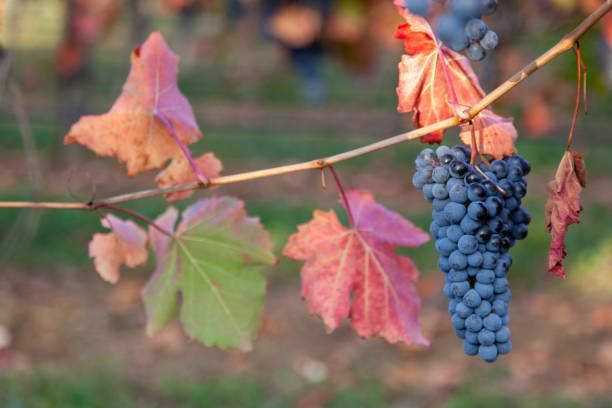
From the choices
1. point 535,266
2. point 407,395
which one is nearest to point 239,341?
point 407,395

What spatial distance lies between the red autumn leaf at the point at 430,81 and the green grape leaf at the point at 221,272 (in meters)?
0.31

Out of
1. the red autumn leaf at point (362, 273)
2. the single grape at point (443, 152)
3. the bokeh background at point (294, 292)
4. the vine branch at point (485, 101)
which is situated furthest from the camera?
the bokeh background at point (294, 292)

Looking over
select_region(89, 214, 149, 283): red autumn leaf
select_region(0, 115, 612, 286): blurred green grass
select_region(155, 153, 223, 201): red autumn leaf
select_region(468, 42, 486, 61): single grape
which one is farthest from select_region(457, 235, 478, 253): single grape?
select_region(0, 115, 612, 286): blurred green grass

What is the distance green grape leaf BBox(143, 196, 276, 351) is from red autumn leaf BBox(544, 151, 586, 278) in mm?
414

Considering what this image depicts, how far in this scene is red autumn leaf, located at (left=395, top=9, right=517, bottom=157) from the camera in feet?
2.81

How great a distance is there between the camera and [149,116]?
1.01 m

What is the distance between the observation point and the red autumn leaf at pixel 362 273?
0.95 meters

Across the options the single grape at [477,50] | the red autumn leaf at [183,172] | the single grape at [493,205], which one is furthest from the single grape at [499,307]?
the red autumn leaf at [183,172]

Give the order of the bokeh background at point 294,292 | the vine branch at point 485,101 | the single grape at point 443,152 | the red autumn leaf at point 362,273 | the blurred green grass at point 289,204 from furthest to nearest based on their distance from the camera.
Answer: the blurred green grass at point 289,204 → the bokeh background at point 294,292 → the red autumn leaf at point 362,273 → the single grape at point 443,152 → the vine branch at point 485,101

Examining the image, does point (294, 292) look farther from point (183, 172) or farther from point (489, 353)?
point (489, 353)

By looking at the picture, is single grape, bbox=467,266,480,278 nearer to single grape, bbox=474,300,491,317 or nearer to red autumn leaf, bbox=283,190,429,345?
single grape, bbox=474,300,491,317

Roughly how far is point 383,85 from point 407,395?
25.7 ft

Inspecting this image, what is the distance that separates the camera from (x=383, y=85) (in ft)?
33.8

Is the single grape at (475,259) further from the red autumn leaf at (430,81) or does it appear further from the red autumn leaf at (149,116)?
the red autumn leaf at (149,116)
